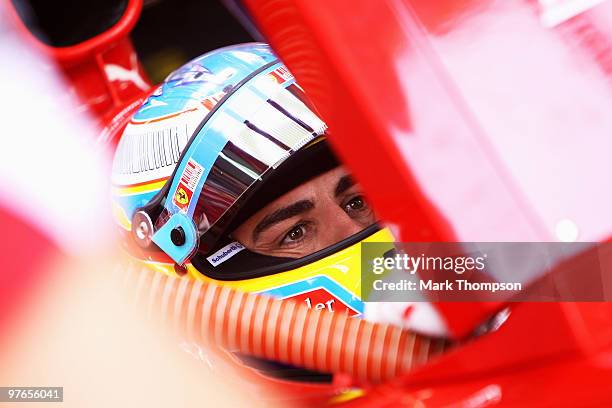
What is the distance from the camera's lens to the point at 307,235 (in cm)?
147

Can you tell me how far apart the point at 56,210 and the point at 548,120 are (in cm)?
84

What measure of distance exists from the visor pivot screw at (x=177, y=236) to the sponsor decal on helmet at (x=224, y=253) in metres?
0.10

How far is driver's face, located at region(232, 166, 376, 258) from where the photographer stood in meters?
1.45

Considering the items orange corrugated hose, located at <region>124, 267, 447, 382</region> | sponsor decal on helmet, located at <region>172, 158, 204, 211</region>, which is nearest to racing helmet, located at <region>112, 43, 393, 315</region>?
sponsor decal on helmet, located at <region>172, 158, 204, 211</region>

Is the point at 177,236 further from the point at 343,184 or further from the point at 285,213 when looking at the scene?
the point at 343,184

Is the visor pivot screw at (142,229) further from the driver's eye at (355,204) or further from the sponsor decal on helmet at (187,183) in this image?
the driver's eye at (355,204)

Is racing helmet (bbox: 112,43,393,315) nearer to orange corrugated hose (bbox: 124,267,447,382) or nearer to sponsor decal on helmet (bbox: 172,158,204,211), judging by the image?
sponsor decal on helmet (bbox: 172,158,204,211)

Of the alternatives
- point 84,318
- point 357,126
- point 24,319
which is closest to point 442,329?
point 357,126

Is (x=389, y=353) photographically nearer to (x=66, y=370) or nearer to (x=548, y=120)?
(x=548, y=120)

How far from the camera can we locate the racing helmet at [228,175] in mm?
1325

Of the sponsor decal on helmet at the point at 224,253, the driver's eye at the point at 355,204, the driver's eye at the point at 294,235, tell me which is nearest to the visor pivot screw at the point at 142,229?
the sponsor decal on helmet at the point at 224,253

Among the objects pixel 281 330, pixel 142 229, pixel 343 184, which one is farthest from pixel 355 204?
pixel 281 330

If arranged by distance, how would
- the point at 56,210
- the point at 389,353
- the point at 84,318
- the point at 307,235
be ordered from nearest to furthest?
the point at 389,353
the point at 84,318
the point at 56,210
the point at 307,235

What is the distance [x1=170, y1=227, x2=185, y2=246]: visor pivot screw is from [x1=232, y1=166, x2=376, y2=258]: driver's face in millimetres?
138
